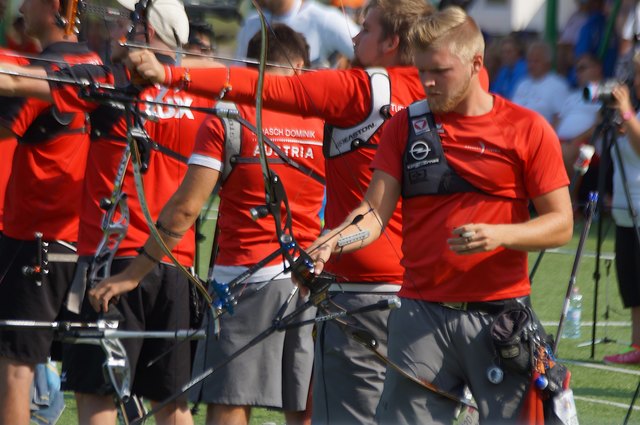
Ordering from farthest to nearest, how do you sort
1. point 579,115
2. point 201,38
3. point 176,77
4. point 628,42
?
point 579,115, point 628,42, point 201,38, point 176,77

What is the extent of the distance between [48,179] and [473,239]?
224cm

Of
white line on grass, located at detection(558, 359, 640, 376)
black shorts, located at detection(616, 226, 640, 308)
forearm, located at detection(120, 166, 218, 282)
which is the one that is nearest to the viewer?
forearm, located at detection(120, 166, 218, 282)

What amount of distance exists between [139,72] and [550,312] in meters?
6.34

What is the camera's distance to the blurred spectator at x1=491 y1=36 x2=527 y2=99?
10875 millimetres

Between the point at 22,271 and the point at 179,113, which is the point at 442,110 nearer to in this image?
the point at 179,113

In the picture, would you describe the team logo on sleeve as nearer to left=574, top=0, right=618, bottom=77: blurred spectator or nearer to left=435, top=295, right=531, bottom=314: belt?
left=435, top=295, right=531, bottom=314: belt

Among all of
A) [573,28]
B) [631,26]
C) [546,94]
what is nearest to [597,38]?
[573,28]

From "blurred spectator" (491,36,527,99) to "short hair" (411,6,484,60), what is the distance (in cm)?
675

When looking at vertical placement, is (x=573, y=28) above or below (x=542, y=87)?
above

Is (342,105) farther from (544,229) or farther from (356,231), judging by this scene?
(544,229)

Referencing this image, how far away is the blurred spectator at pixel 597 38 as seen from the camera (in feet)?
18.3

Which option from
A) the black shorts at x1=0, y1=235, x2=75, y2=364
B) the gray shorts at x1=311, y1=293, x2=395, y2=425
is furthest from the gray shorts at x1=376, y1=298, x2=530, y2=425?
the black shorts at x1=0, y1=235, x2=75, y2=364

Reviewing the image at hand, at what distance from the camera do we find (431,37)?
3.85 metres

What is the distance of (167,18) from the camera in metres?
3.81
